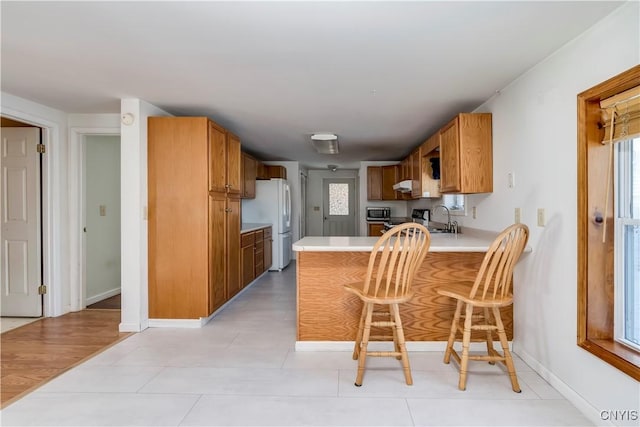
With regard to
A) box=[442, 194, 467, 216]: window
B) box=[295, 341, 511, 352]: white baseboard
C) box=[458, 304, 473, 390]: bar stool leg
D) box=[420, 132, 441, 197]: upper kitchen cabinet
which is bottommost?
box=[295, 341, 511, 352]: white baseboard

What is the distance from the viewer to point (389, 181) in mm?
6566

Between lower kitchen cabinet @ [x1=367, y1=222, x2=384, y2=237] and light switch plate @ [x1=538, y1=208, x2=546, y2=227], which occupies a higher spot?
light switch plate @ [x1=538, y1=208, x2=546, y2=227]

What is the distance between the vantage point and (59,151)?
142 inches

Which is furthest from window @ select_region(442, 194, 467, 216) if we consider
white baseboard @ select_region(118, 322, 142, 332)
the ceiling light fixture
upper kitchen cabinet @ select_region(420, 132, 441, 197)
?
white baseboard @ select_region(118, 322, 142, 332)

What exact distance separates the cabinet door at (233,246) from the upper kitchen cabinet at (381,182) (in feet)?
10.2

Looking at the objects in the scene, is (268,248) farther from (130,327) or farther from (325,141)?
(130,327)

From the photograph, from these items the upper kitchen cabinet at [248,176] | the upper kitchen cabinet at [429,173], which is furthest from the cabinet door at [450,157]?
the upper kitchen cabinet at [248,176]

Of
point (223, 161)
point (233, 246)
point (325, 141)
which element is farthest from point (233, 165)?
point (325, 141)

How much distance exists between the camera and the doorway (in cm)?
354

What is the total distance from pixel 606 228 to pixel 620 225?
0.20ft

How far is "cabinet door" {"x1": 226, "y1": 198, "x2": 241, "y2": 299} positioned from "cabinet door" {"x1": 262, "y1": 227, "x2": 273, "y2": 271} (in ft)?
4.41

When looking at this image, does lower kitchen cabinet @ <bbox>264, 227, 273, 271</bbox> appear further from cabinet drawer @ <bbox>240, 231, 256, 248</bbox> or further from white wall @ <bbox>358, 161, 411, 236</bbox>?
white wall @ <bbox>358, 161, 411, 236</bbox>

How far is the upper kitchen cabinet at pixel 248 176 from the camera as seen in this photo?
200 inches

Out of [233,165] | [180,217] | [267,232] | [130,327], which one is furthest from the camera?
[267,232]
